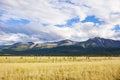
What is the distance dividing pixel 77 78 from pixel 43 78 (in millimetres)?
2210

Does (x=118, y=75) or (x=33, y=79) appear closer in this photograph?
(x=33, y=79)

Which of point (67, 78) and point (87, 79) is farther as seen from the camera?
point (67, 78)

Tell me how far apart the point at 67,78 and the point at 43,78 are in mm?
1566

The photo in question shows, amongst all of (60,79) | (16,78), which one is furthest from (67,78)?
(16,78)

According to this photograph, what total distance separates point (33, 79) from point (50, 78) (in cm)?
139

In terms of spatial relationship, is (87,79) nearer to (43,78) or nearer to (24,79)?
(43,78)

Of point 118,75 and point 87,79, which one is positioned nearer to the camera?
point 87,79

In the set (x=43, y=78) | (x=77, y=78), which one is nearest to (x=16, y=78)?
(x=43, y=78)

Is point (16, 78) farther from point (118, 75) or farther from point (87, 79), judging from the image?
point (118, 75)

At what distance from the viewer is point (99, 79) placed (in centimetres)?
1577

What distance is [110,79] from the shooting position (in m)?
15.6

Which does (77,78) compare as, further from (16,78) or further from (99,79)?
(16,78)

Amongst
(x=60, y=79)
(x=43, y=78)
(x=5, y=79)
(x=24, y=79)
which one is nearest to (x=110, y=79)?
(x=60, y=79)

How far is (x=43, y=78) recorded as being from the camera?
1656cm
